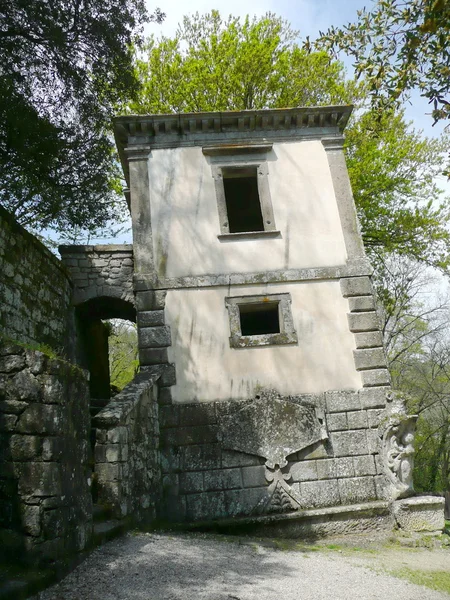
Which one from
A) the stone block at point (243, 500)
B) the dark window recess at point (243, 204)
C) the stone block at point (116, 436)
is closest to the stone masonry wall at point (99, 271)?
the dark window recess at point (243, 204)

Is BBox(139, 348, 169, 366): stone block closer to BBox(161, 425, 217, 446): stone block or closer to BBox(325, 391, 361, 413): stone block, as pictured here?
BBox(161, 425, 217, 446): stone block

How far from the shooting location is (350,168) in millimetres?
15883

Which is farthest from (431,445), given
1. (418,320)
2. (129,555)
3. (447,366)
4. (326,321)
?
(129,555)

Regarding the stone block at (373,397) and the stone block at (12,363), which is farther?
the stone block at (373,397)

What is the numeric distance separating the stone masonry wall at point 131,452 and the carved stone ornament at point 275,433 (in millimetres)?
1211

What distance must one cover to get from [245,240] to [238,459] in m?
3.66

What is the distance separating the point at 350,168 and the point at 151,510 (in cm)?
1210

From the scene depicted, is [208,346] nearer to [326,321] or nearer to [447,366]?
[326,321]

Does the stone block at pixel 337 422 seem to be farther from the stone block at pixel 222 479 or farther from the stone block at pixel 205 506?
the stone block at pixel 205 506

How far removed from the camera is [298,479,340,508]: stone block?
25.9ft

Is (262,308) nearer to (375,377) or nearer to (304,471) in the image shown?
(375,377)

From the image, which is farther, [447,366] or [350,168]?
[447,366]

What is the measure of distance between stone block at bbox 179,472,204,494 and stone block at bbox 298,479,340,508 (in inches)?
55.6

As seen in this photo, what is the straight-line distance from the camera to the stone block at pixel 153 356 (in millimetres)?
8375
